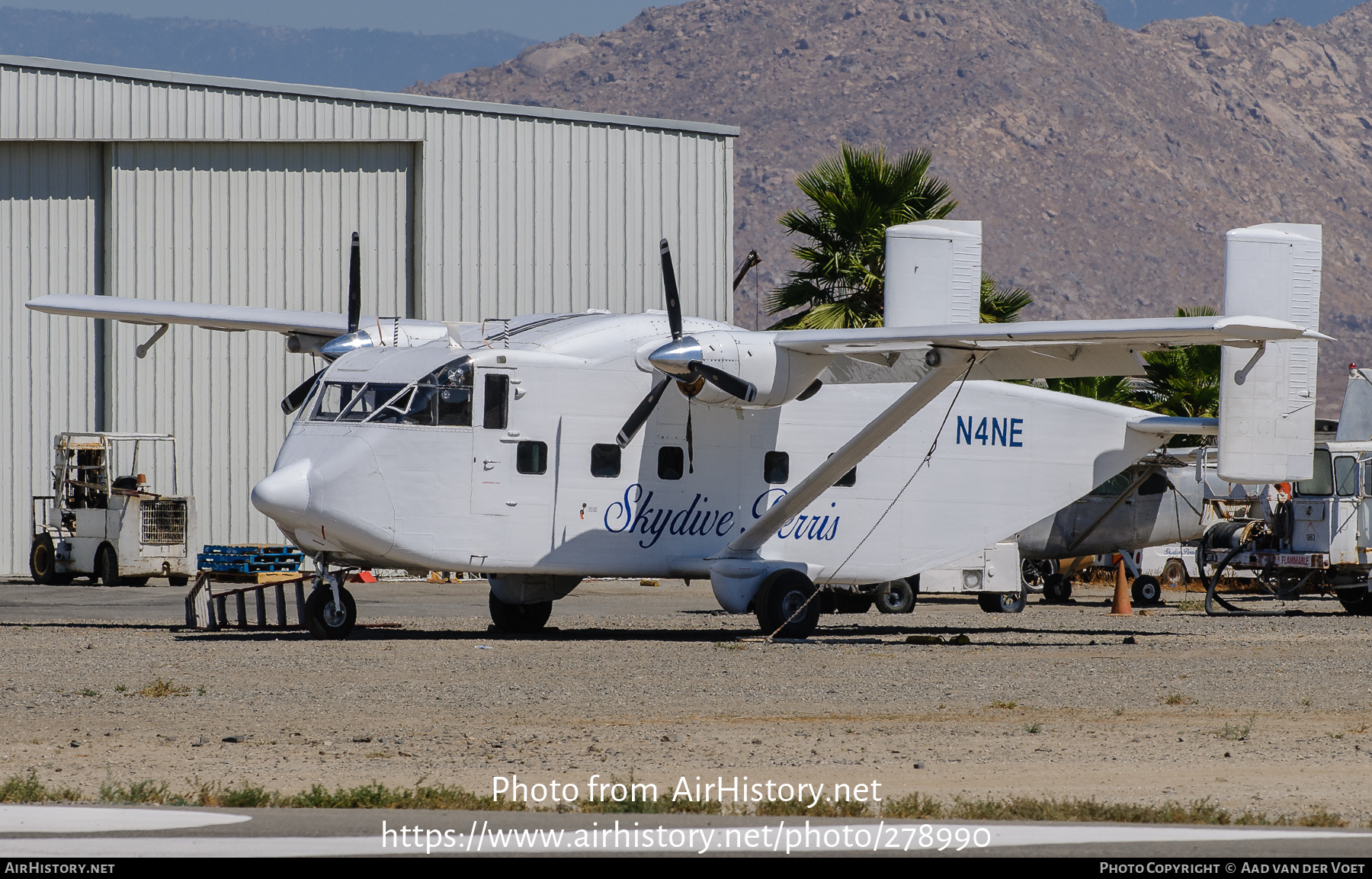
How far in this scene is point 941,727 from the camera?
10.8 meters

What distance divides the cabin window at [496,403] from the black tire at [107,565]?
50.7ft

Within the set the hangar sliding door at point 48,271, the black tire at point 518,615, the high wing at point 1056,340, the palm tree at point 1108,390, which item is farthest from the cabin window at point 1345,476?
the hangar sliding door at point 48,271

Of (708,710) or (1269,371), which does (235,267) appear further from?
(708,710)

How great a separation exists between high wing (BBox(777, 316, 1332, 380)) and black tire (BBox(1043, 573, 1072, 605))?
40.3 ft

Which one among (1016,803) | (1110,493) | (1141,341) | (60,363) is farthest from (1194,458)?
(60,363)

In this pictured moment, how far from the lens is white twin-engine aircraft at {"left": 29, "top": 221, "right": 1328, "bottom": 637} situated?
16.8 metres

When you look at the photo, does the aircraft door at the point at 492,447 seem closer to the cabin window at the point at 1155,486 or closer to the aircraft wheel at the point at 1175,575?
Answer: the cabin window at the point at 1155,486

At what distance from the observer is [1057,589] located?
3006 cm

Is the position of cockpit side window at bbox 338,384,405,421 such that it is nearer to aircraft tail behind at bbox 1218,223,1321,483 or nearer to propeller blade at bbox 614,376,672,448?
propeller blade at bbox 614,376,672,448

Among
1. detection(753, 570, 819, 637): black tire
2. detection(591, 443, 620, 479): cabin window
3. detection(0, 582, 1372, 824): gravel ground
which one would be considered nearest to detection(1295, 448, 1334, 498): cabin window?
detection(0, 582, 1372, 824): gravel ground

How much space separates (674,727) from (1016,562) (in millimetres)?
14348
